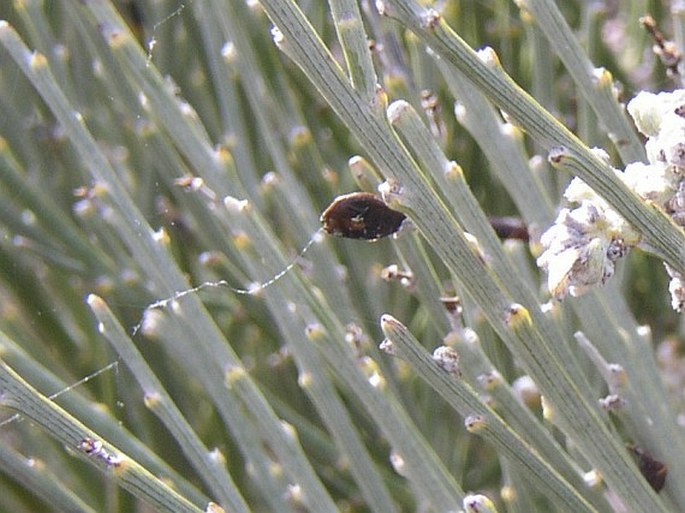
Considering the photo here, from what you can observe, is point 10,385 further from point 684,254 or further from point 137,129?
point 137,129

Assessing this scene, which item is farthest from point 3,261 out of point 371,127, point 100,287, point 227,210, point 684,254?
point 684,254

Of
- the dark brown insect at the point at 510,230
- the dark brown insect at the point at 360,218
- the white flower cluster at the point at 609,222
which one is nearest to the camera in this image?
the white flower cluster at the point at 609,222

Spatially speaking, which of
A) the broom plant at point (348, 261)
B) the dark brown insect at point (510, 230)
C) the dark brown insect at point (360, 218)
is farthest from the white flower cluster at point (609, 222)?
the dark brown insect at point (510, 230)

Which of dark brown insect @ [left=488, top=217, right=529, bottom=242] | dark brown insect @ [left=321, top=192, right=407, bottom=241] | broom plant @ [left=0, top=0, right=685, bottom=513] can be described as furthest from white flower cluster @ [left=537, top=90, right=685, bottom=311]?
dark brown insect @ [left=488, top=217, right=529, bottom=242]

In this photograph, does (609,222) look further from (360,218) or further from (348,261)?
(348,261)

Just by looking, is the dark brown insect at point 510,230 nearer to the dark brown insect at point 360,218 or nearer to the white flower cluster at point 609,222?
the dark brown insect at point 360,218

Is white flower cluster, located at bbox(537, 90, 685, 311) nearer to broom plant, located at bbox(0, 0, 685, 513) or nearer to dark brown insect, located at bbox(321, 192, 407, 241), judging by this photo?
broom plant, located at bbox(0, 0, 685, 513)
